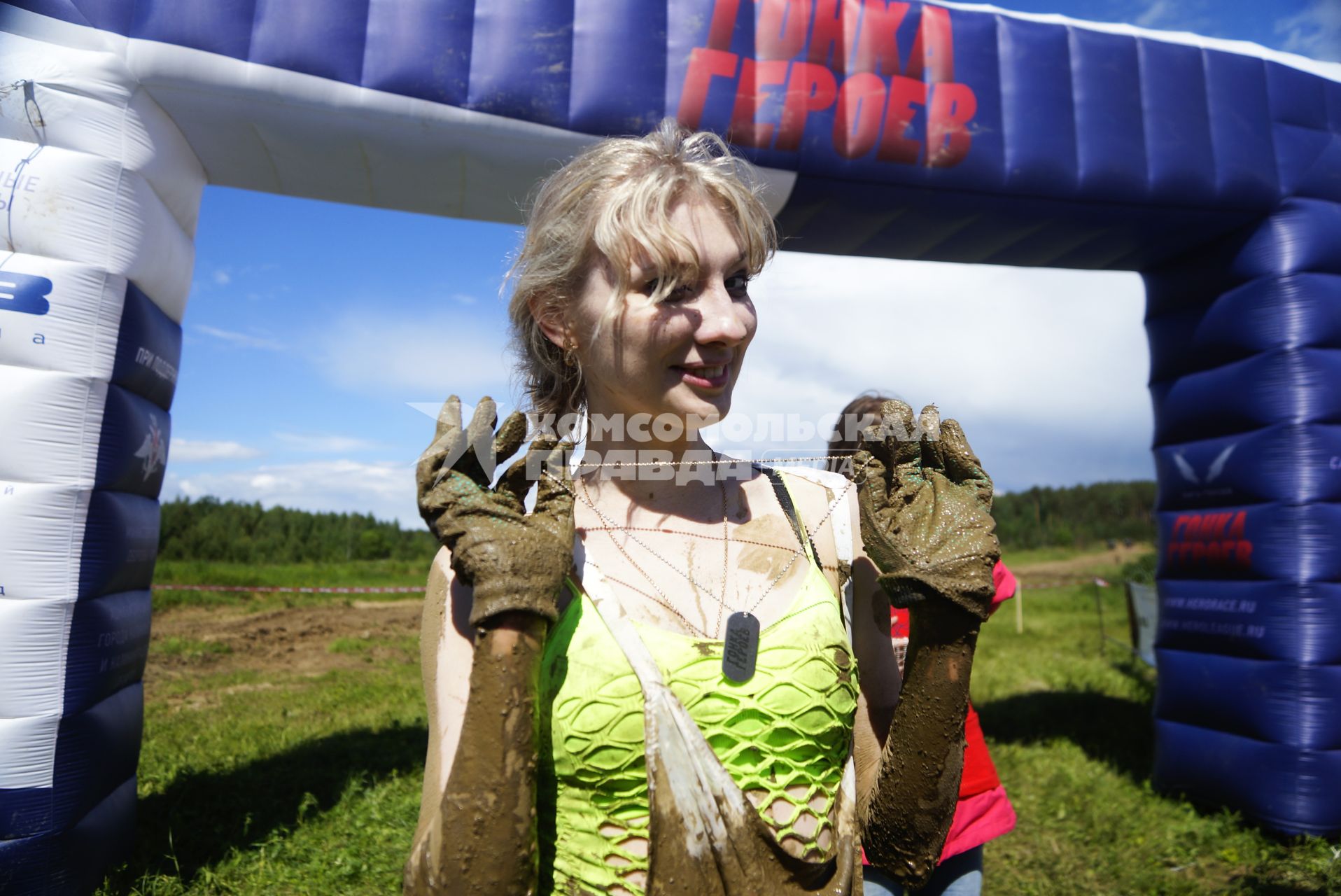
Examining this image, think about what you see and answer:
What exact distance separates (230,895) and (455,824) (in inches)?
150

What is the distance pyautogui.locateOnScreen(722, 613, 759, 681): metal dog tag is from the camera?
3.84 feet

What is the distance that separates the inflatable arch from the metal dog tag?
3074mm

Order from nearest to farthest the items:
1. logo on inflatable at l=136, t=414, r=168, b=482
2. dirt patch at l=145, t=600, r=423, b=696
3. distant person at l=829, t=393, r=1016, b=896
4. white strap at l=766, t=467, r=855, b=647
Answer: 1. white strap at l=766, t=467, r=855, b=647
2. distant person at l=829, t=393, r=1016, b=896
3. logo on inflatable at l=136, t=414, r=168, b=482
4. dirt patch at l=145, t=600, r=423, b=696

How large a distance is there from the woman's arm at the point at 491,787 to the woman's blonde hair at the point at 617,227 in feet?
1.93

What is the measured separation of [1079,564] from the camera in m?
28.3

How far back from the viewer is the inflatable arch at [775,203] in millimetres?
2994

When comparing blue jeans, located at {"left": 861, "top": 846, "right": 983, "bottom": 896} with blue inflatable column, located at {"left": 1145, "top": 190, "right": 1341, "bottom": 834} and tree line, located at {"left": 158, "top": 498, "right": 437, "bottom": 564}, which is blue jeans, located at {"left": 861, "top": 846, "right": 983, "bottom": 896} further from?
tree line, located at {"left": 158, "top": 498, "right": 437, "bottom": 564}

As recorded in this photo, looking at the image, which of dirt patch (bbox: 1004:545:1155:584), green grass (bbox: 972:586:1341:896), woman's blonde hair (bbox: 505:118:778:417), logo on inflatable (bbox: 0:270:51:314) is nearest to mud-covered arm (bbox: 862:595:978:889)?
woman's blonde hair (bbox: 505:118:778:417)

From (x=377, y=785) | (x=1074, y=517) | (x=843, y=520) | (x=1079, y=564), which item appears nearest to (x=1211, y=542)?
(x=843, y=520)

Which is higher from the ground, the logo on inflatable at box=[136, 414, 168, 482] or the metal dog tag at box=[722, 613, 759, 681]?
the logo on inflatable at box=[136, 414, 168, 482]

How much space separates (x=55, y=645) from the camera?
295 cm

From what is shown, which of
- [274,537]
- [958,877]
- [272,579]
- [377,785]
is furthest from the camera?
[274,537]

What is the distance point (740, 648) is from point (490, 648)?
39 centimetres

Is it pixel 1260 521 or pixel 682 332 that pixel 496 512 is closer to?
pixel 682 332
